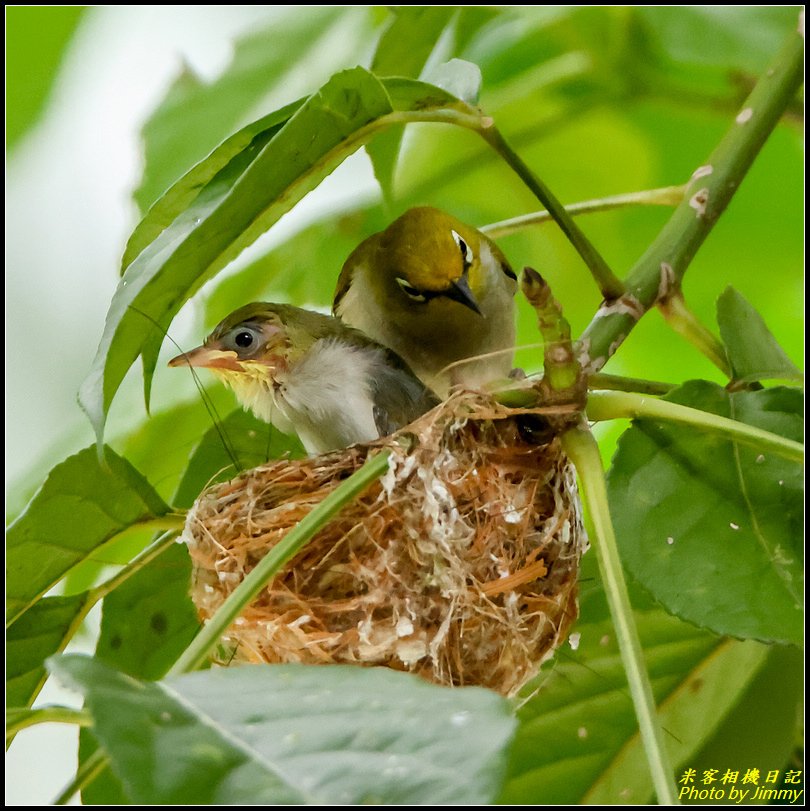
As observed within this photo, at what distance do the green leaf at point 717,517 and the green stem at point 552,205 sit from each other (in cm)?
15

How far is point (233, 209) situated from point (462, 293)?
2.86ft

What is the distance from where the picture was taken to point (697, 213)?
120 centimetres

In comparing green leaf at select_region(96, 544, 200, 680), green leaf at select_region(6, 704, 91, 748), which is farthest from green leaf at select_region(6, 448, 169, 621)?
green leaf at select_region(6, 704, 91, 748)

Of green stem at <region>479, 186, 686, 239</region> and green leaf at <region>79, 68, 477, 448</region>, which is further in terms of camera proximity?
green stem at <region>479, 186, 686, 239</region>

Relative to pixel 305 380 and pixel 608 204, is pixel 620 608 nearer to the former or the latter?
pixel 608 204

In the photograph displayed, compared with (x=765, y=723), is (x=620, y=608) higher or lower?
higher

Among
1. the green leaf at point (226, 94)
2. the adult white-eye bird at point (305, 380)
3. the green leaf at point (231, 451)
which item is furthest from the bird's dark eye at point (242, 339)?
the green leaf at point (226, 94)

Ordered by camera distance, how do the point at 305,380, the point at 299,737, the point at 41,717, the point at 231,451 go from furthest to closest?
the point at 305,380 → the point at 231,451 → the point at 41,717 → the point at 299,737

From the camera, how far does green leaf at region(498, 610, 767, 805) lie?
4.42 ft

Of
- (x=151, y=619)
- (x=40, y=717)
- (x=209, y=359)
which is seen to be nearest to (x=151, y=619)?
(x=151, y=619)

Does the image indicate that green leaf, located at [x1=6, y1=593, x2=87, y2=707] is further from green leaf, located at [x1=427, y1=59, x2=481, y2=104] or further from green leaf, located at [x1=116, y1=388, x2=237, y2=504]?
green leaf, located at [x1=427, y1=59, x2=481, y2=104]

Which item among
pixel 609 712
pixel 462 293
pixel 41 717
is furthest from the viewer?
pixel 462 293

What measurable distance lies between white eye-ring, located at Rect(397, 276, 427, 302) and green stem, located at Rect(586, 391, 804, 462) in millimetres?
848

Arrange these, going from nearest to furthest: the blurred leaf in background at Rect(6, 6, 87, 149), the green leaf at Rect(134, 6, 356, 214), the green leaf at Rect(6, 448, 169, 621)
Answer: the green leaf at Rect(6, 448, 169, 621) < the green leaf at Rect(134, 6, 356, 214) < the blurred leaf in background at Rect(6, 6, 87, 149)
